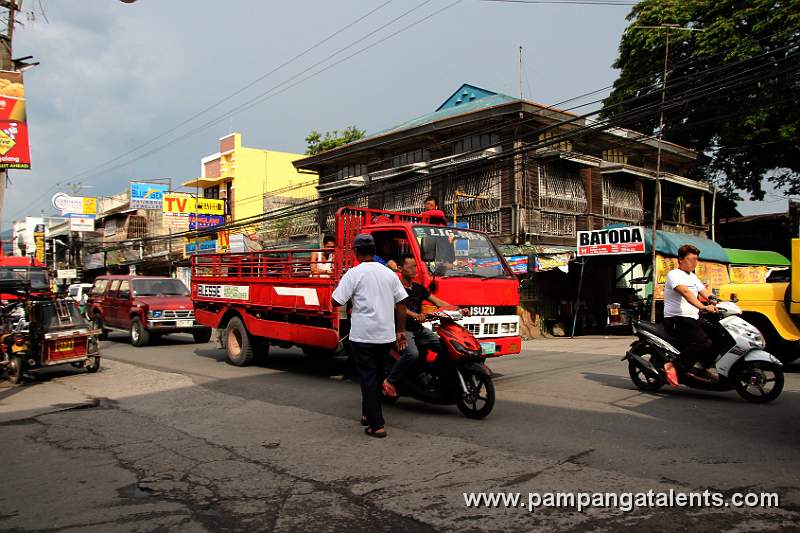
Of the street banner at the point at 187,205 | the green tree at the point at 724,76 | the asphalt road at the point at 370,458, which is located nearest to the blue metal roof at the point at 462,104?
the green tree at the point at 724,76

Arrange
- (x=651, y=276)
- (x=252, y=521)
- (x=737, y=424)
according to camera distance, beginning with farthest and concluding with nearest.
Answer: (x=651, y=276) < (x=737, y=424) < (x=252, y=521)

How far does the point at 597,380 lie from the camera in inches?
361

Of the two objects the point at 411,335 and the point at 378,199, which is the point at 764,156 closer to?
the point at 378,199

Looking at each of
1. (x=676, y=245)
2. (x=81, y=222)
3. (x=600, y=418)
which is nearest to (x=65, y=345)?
(x=600, y=418)

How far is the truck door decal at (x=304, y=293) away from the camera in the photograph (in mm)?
9211

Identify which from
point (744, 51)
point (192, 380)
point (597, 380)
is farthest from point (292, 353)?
point (744, 51)

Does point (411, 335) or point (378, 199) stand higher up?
point (378, 199)

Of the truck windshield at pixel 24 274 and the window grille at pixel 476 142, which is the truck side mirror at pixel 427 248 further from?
the window grille at pixel 476 142

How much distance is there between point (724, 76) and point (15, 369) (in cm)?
2618

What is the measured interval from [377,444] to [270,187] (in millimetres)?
34424

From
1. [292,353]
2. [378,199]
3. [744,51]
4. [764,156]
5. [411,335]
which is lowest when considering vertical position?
[292,353]

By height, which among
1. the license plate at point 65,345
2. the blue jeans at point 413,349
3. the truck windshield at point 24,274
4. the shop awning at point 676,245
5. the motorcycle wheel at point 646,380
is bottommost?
the motorcycle wheel at point 646,380

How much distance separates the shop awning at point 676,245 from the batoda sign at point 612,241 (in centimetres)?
40

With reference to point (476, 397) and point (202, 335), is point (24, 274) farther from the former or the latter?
point (476, 397)
